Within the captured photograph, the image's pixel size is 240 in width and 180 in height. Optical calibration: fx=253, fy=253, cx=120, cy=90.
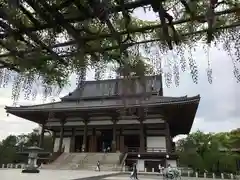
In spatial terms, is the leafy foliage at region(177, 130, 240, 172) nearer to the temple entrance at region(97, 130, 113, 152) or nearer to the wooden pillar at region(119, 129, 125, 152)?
the wooden pillar at region(119, 129, 125, 152)

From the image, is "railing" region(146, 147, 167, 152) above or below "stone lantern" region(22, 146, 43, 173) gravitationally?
above

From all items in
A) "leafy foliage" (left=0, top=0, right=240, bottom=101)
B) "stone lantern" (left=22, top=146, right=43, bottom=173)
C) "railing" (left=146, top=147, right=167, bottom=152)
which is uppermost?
"leafy foliage" (left=0, top=0, right=240, bottom=101)

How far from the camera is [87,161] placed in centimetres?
2422

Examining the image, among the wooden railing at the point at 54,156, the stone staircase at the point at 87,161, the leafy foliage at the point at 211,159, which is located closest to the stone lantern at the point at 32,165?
the stone staircase at the point at 87,161

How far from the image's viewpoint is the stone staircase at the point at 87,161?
75.2ft

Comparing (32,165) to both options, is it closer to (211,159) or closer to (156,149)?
(156,149)

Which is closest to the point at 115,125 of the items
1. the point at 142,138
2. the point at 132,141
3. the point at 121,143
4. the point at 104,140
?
the point at 121,143

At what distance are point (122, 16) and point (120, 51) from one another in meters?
0.31

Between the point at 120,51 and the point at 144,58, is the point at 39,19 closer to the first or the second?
the point at 120,51

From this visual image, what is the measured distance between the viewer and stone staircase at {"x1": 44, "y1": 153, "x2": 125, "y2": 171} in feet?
75.2

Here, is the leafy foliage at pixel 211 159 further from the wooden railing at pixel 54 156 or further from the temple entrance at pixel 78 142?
the wooden railing at pixel 54 156

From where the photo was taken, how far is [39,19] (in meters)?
1.90

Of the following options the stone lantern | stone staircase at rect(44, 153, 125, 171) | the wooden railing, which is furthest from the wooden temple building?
the stone lantern

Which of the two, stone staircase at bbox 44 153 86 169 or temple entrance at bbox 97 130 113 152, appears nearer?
stone staircase at bbox 44 153 86 169
